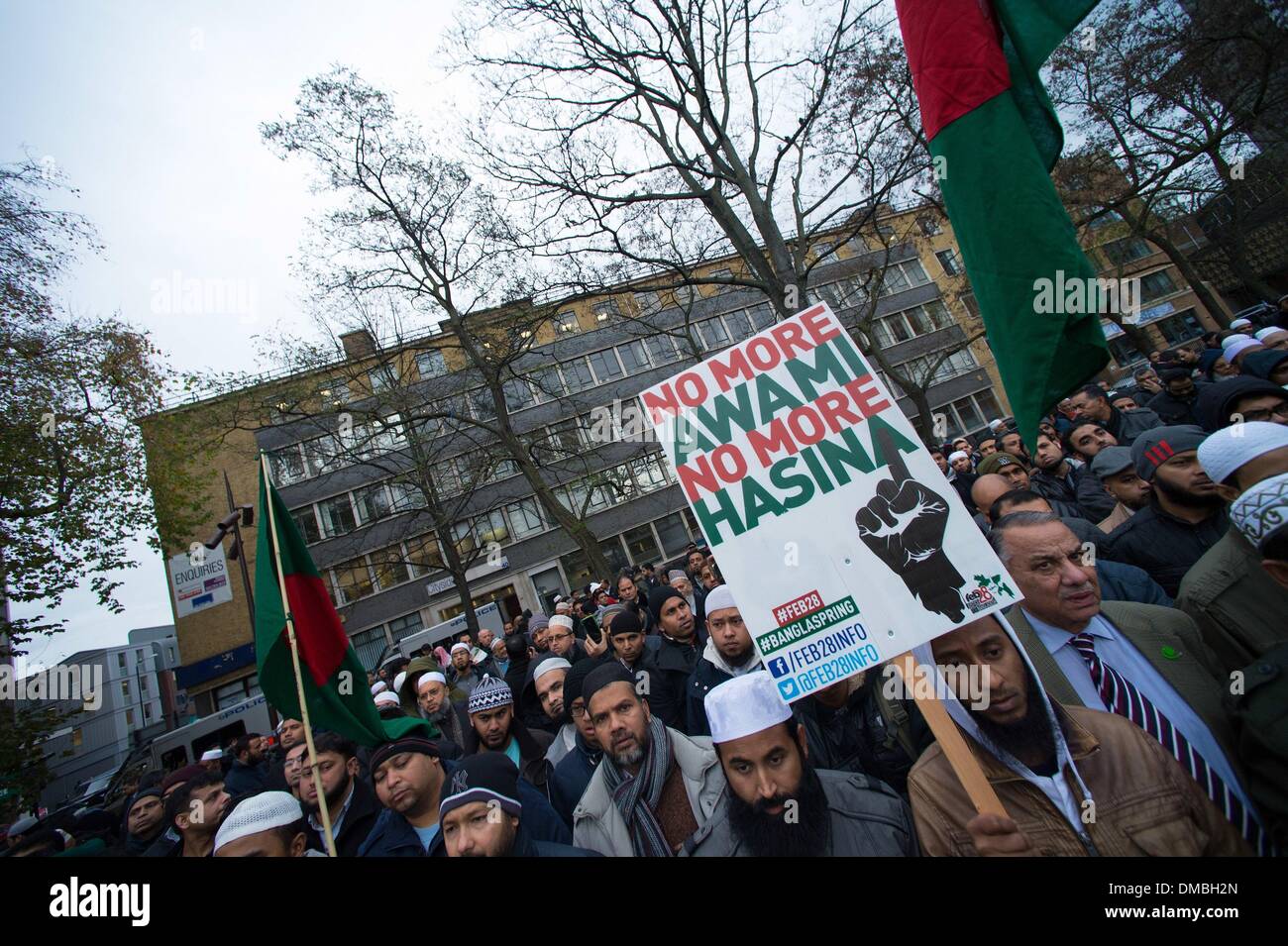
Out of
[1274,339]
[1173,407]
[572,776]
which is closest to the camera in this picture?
[572,776]

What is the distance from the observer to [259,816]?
2.87 m

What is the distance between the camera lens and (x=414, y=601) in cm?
2859

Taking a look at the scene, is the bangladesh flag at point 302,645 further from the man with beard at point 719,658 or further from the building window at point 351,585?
the building window at point 351,585

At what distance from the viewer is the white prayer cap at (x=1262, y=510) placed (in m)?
1.86

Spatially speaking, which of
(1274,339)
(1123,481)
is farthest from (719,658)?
(1274,339)

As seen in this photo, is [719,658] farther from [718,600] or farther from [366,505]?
[366,505]

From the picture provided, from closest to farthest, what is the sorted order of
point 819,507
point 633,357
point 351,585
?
point 819,507 < point 351,585 < point 633,357

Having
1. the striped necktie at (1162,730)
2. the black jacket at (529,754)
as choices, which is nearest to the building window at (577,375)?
the black jacket at (529,754)

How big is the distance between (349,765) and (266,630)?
1233 mm

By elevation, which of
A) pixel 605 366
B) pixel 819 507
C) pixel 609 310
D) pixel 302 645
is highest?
pixel 605 366

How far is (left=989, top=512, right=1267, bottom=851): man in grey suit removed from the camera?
1.84m

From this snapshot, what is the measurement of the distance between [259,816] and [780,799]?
259 cm

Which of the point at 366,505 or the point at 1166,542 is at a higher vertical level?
the point at 366,505
